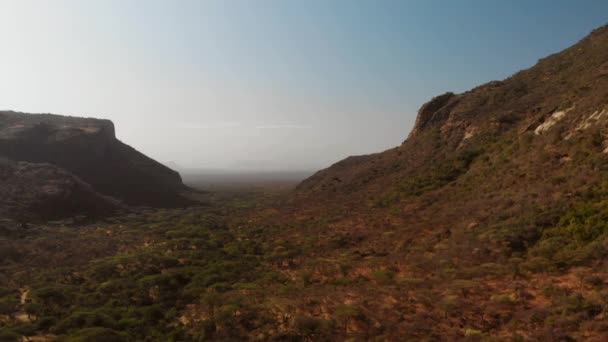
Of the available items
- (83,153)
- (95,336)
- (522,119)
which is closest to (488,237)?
(95,336)

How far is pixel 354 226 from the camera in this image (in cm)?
2748

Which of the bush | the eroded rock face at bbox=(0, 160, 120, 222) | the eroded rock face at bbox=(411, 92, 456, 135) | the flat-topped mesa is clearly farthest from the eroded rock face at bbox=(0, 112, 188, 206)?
the bush

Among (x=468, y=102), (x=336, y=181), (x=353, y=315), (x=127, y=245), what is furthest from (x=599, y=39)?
(x=127, y=245)

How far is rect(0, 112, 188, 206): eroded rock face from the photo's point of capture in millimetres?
57812

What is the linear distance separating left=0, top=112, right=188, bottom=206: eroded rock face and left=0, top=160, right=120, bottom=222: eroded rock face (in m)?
11.9

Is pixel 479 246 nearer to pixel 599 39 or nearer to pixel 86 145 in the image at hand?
pixel 599 39

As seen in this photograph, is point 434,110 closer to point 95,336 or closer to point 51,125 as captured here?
point 95,336

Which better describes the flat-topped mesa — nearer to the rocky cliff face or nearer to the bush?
the rocky cliff face

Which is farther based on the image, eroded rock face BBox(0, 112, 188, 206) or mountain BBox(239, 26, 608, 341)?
eroded rock face BBox(0, 112, 188, 206)

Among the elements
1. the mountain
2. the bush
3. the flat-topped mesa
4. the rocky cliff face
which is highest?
the flat-topped mesa

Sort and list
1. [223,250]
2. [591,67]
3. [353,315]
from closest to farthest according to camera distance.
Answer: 1. [353,315]
2. [223,250]
3. [591,67]

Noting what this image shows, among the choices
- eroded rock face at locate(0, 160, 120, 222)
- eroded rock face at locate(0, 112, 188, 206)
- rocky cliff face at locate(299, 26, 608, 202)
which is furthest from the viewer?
eroded rock face at locate(0, 112, 188, 206)

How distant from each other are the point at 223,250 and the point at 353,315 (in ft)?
56.7

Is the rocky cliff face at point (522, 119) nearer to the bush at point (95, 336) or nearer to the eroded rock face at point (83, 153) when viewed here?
the bush at point (95, 336)
